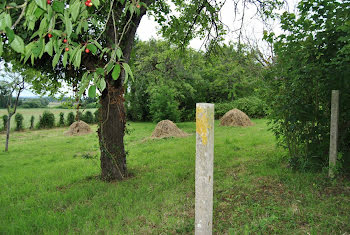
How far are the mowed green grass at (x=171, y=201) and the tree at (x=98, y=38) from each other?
2.88ft

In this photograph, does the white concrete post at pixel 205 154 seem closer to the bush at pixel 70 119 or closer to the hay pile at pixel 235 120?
the hay pile at pixel 235 120

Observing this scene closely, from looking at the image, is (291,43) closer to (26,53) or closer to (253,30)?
(253,30)

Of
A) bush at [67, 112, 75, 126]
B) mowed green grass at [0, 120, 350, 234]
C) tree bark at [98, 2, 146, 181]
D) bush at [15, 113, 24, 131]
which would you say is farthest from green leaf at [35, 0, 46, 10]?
bush at [67, 112, 75, 126]

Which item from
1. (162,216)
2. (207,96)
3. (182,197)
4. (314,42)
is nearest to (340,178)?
(314,42)

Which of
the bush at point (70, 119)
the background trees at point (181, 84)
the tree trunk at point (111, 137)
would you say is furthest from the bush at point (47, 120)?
the tree trunk at point (111, 137)

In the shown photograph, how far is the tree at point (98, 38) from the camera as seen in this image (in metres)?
1.39

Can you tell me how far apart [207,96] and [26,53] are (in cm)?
2222

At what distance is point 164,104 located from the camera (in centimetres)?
1692

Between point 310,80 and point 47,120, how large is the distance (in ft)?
66.7

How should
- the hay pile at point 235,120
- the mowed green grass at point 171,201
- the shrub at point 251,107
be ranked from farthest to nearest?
the shrub at point 251,107 → the hay pile at point 235,120 → the mowed green grass at point 171,201

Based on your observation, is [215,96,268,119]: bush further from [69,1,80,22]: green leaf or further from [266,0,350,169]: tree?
Answer: [69,1,80,22]: green leaf

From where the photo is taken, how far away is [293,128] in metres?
4.84

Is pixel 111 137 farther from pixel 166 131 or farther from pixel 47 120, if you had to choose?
pixel 47 120

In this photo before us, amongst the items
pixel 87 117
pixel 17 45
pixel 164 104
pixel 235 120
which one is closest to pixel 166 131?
pixel 164 104
